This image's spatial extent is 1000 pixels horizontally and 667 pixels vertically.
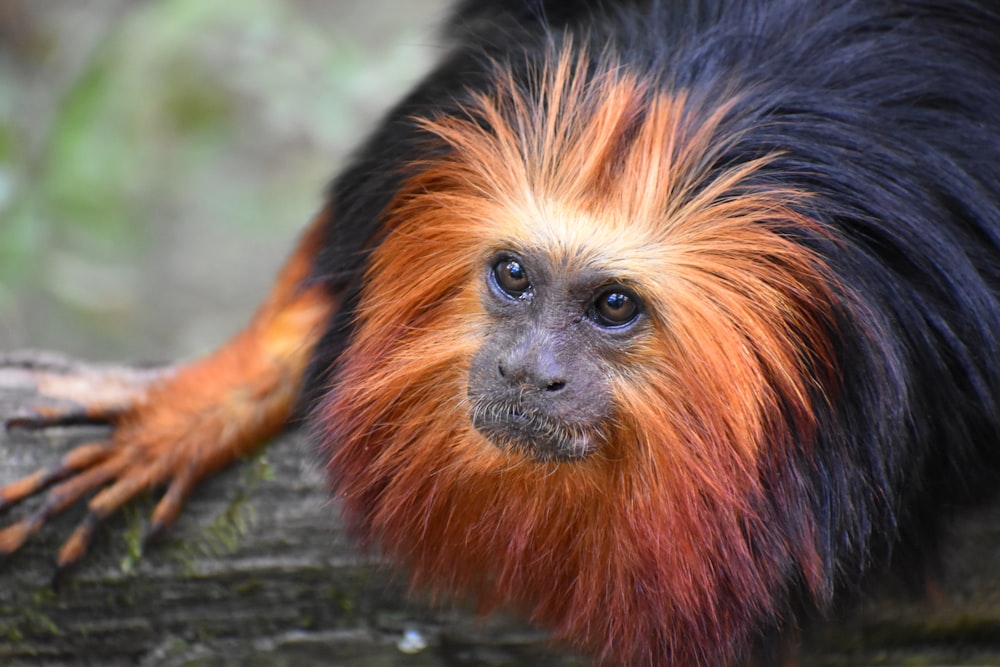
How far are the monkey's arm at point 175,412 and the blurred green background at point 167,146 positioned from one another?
1217 millimetres

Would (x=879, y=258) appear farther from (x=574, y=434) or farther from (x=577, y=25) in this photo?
(x=577, y=25)

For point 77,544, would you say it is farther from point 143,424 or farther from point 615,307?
point 615,307

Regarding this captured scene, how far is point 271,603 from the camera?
2.82 metres

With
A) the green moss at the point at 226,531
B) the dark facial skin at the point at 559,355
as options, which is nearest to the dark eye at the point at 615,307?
the dark facial skin at the point at 559,355

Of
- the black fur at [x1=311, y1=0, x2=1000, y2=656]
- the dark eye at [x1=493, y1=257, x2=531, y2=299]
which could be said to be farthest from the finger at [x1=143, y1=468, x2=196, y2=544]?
the dark eye at [x1=493, y1=257, x2=531, y2=299]

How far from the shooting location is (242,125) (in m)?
5.92

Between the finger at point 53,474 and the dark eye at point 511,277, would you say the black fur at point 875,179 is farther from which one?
the finger at point 53,474

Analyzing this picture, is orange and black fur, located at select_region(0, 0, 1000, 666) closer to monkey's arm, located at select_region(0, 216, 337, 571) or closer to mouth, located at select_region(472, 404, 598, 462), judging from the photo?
mouth, located at select_region(472, 404, 598, 462)

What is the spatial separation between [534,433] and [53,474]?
4.29ft

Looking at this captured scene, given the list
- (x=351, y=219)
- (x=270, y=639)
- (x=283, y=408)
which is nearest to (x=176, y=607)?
(x=270, y=639)

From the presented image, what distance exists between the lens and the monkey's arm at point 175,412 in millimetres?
2781

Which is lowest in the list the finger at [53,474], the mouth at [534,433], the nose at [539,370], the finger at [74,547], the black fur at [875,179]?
the finger at [74,547]

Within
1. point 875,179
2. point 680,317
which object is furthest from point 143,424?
point 875,179

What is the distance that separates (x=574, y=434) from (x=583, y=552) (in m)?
0.32
